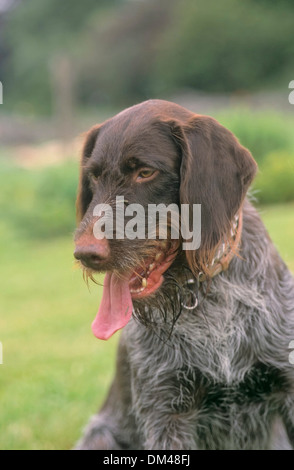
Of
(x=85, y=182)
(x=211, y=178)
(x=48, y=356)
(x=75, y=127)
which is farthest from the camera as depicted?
(x=75, y=127)

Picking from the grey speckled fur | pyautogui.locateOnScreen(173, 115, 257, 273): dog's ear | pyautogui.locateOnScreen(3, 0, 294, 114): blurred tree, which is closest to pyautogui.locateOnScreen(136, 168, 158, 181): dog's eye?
pyautogui.locateOnScreen(173, 115, 257, 273): dog's ear

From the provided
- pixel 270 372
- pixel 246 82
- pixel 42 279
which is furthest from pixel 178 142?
pixel 246 82

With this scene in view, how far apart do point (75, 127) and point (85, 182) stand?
1432 cm

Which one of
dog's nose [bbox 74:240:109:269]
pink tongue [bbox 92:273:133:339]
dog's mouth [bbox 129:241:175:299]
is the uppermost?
dog's nose [bbox 74:240:109:269]

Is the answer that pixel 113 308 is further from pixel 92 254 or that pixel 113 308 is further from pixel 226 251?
pixel 226 251

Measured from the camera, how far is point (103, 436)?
3793 millimetres

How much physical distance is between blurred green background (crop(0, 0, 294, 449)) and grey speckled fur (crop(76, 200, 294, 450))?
0.55m

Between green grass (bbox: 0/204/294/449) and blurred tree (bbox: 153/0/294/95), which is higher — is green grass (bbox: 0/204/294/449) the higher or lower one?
the lower one

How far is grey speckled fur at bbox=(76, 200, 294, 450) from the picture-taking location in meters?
3.35

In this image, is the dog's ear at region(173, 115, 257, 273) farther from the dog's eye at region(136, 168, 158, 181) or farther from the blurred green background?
the blurred green background

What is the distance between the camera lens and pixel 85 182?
11.5ft

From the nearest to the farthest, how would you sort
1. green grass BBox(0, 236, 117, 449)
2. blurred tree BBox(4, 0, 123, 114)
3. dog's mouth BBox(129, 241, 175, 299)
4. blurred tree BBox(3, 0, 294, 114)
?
dog's mouth BBox(129, 241, 175, 299) → green grass BBox(0, 236, 117, 449) → blurred tree BBox(3, 0, 294, 114) → blurred tree BBox(4, 0, 123, 114)

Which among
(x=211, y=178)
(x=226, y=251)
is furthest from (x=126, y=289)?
(x=211, y=178)

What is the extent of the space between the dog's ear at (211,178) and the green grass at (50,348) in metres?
0.82
